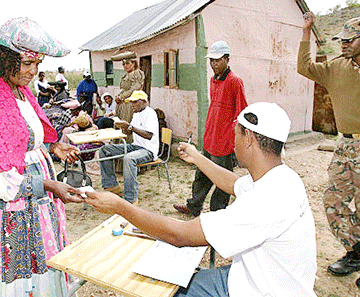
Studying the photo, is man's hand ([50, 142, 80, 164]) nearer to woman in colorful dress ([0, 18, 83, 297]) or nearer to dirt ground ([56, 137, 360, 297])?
woman in colorful dress ([0, 18, 83, 297])

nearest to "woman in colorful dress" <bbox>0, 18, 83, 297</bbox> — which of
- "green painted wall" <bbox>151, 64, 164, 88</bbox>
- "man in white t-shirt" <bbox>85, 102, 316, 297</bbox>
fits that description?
"man in white t-shirt" <bbox>85, 102, 316, 297</bbox>

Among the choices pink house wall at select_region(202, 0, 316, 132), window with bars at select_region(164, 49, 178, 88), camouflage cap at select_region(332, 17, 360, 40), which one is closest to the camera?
camouflage cap at select_region(332, 17, 360, 40)

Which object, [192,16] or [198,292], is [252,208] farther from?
[192,16]

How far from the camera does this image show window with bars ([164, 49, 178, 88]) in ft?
23.8

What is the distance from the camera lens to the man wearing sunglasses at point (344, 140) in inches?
115

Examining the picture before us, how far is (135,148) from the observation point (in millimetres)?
5102

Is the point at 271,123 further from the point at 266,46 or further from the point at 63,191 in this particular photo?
the point at 266,46

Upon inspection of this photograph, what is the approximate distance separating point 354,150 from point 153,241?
7.41ft

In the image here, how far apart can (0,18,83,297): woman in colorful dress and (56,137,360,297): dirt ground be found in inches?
40.3

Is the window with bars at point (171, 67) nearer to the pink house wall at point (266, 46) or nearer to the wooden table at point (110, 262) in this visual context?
the pink house wall at point (266, 46)

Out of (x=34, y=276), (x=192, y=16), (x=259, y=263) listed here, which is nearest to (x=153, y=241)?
(x=259, y=263)

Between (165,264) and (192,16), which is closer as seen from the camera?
(165,264)

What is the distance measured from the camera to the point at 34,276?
2146 mm

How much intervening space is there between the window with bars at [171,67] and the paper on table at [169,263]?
591 centimetres
